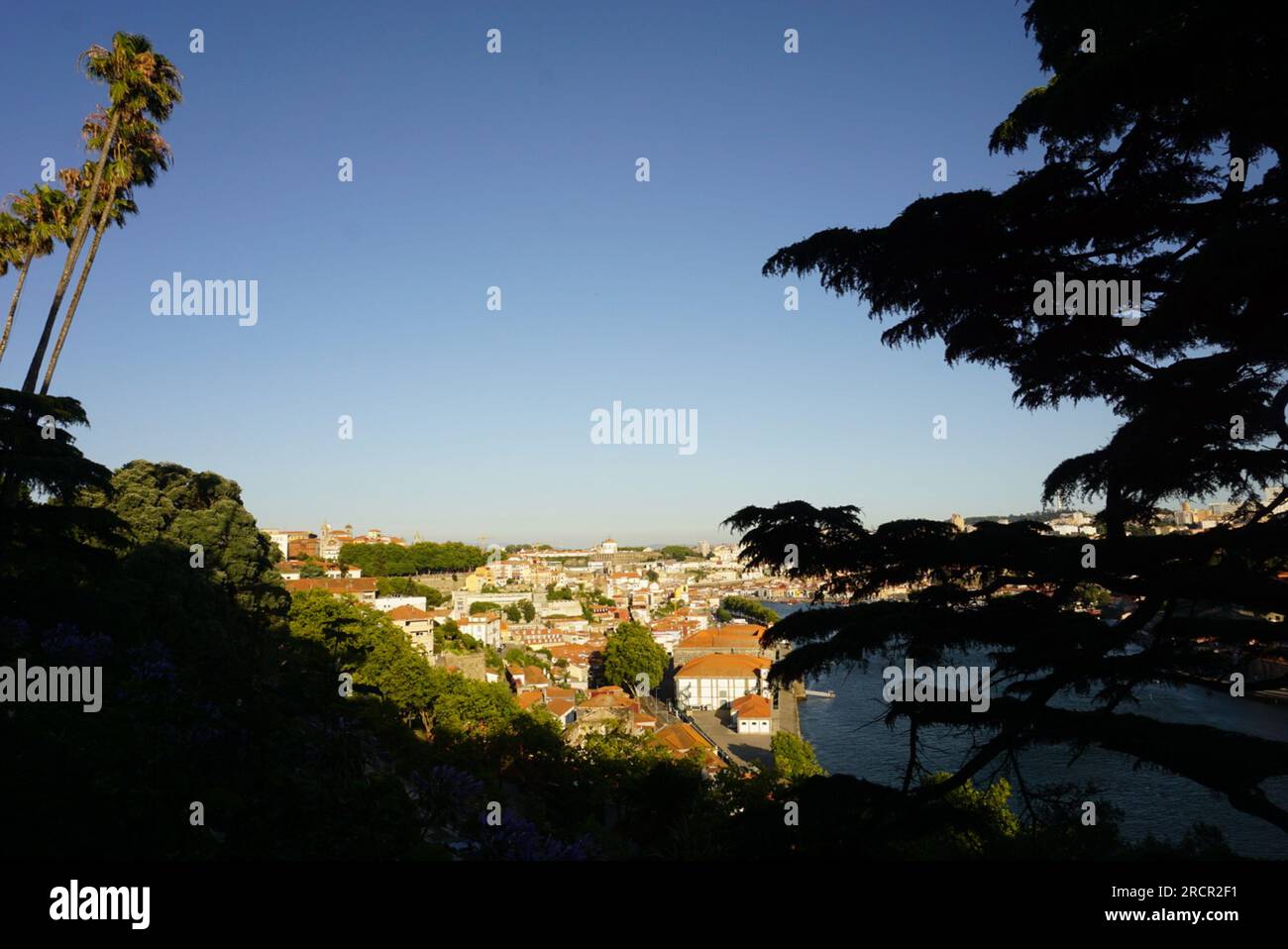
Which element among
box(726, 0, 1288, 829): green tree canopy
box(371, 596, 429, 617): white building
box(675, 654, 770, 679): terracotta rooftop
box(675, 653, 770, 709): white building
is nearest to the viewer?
box(726, 0, 1288, 829): green tree canopy

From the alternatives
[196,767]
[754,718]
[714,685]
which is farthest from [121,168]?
[714,685]

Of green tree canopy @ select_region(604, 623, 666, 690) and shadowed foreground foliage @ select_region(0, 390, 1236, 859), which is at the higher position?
shadowed foreground foliage @ select_region(0, 390, 1236, 859)

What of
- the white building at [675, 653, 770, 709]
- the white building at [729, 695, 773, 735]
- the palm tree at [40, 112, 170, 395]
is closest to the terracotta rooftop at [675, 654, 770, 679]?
the white building at [675, 653, 770, 709]

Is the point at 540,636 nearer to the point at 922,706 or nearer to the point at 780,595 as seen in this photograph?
the point at 922,706

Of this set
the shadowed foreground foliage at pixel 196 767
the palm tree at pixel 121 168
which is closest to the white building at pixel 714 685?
the shadowed foreground foliage at pixel 196 767

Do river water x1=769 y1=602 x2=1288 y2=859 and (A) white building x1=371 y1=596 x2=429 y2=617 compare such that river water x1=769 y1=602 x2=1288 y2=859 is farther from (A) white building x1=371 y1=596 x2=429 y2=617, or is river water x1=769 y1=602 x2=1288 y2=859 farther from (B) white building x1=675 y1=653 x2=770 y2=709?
(A) white building x1=371 y1=596 x2=429 y2=617
